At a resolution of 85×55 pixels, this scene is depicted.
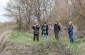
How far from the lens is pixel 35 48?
844 inches

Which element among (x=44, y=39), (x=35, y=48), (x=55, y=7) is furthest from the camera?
(x=55, y=7)

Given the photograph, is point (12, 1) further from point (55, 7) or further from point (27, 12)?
point (55, 7)

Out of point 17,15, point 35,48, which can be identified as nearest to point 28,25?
point 17,15

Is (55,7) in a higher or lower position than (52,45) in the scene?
higher

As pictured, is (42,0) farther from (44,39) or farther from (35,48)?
(35,48)

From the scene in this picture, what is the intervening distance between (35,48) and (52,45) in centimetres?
140

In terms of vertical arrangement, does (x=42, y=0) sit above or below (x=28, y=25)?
above

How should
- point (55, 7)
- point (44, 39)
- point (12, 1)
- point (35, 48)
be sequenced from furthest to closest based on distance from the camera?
point (12, 1)
point (55, 7)
point (44, 39)
point (35, 48)

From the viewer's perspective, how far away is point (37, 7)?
4584cm

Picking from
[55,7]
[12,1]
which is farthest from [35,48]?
[12,1]

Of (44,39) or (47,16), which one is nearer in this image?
(44,39)

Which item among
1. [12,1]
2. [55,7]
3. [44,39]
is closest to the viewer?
[44,39]

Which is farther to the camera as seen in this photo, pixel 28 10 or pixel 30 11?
pixel 30 11

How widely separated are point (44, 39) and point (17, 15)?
2194cm
